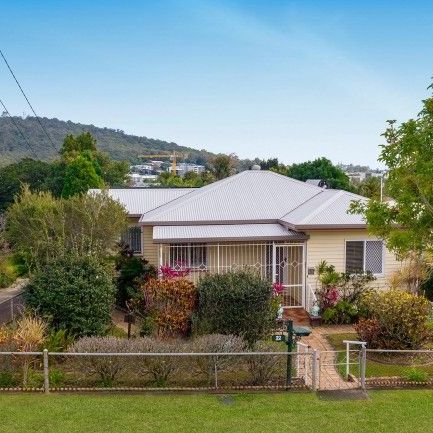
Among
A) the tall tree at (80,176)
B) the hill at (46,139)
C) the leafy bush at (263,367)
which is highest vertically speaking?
the hill at (46,139)

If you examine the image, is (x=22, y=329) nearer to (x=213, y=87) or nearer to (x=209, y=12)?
(x=209, y=12)

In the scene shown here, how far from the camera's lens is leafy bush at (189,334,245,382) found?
9.97 m

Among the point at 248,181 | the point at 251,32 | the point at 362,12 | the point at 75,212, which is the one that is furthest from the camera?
the point at 248,181

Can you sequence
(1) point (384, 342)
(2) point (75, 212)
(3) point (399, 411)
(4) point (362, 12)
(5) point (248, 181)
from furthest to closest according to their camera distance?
(5) point (248, 181), (4) point (362, 12), (2) point (75, 212), (1) point (384, 342), (3) point (399, 411)

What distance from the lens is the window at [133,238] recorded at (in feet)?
65.6

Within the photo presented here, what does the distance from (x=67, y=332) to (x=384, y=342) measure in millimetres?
7201

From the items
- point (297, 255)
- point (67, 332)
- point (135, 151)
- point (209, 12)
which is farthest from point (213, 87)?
point (135, 151)

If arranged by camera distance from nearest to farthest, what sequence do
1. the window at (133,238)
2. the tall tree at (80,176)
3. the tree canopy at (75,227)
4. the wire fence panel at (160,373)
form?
the wire fence panel at (160,373) < the tree canopy at (75,227) < the window at (133,238) < the tall tree at (80,176)

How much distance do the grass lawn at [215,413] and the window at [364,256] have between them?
7.27m

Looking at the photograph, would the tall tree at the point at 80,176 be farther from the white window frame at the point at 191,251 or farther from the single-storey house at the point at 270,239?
the white window frame at the point at 191,251

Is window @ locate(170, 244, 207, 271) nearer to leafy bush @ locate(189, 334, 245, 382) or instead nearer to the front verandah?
the front verandah

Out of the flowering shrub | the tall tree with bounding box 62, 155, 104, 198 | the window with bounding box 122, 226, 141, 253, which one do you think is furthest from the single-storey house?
the tall tree with bounding box 62, 155, 104, 198

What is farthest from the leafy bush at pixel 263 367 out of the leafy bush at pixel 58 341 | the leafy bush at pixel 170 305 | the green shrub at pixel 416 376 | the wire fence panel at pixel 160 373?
the leafy bush at pixel 58 341

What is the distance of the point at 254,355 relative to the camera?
32.4 ft
